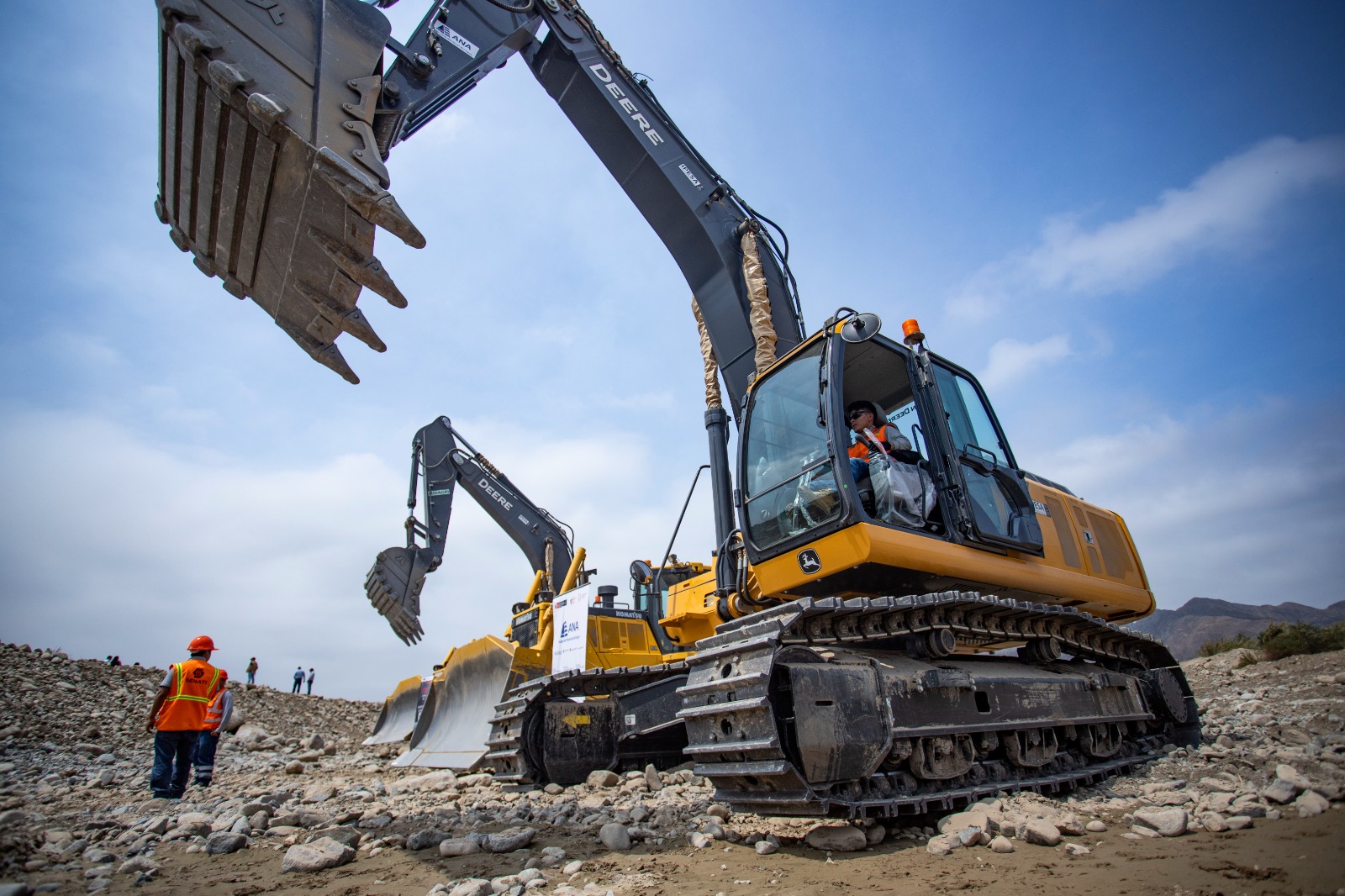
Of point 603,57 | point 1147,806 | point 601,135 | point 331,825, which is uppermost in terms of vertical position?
point 603,57

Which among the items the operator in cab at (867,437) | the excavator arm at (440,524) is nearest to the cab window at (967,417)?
the operator in cab at (867,437)

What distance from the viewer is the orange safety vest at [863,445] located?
13.6 ft

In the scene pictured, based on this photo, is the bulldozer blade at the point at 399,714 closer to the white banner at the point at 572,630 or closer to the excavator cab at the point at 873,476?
the white banner at the point at 572,630

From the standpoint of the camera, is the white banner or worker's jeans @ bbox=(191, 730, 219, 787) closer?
worker's jeans @ bbox=(191, 730, 219, 787)

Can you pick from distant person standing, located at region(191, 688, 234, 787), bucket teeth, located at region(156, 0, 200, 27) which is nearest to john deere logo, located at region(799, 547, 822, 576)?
bucket teeth, located at region(156, 0, 200, 27)

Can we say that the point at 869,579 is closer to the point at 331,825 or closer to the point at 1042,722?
the point at 1042,722

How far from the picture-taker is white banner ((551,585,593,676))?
25.2 ft

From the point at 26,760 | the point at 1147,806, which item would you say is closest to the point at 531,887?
the point at 1147,806

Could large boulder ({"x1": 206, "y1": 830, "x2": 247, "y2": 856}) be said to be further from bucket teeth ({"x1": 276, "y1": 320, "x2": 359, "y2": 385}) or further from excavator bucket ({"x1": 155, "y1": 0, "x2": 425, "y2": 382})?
excavator bucket ({"x1": 155, "y1": 0, "x2": 425, "y2": 382})

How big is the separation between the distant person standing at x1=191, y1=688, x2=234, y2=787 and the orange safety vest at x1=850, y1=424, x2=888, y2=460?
647cm

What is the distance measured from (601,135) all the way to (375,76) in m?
3.75

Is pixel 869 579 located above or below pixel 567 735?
above

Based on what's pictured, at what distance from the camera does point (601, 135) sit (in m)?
6.80

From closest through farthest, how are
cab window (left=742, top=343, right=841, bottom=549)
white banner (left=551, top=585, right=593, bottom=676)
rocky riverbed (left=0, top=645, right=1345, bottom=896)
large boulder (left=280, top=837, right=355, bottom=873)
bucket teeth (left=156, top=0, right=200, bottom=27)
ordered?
rocky riverbed (left=0, top=645, right=1345, bottom=896) < bucket teeth (left=156, top=0, right=200, bottom=27) < large boulder (left=280, top=837, right=355, bottom=873) < cab window (left=742, top=343, right=841, bottom=549) < white banner (left=551, top=585, right=593, bottom=676)
